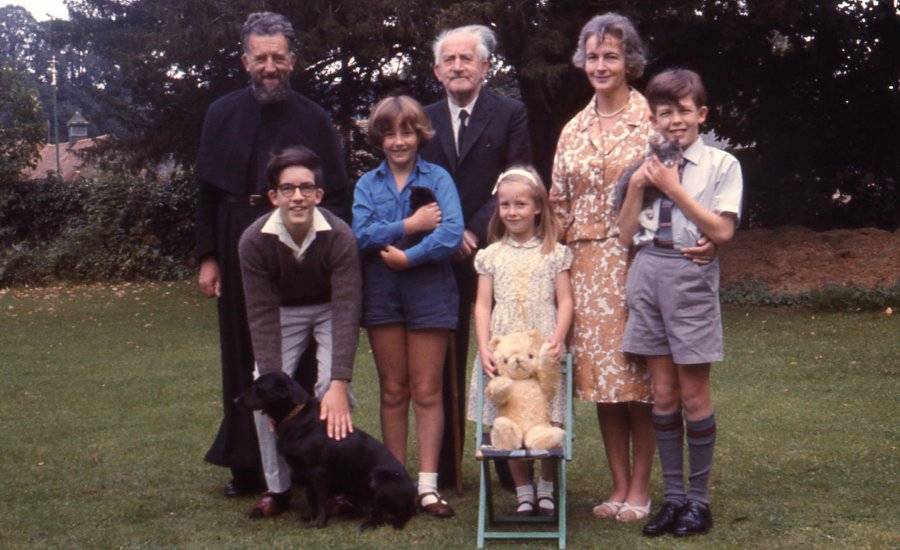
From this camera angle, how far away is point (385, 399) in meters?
5.41

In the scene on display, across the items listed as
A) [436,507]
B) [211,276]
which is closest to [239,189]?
[211,276]

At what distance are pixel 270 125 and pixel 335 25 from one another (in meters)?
9.59

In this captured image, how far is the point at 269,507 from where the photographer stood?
17.6 ft

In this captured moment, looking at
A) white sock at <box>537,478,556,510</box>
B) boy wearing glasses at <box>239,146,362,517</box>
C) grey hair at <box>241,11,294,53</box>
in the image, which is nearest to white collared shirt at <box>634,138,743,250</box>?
white sock at <box>537,478,556,510</box>

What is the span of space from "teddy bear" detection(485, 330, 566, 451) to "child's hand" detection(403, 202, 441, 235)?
602 mm

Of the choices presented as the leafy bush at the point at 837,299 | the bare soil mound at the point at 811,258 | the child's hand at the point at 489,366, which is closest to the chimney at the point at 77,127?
the bare soil mound at the point at 811,258

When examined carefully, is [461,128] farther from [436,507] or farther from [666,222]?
[436,507]

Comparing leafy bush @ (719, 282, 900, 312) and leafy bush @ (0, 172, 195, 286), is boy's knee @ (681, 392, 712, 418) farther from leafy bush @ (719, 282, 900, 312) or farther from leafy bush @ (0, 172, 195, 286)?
leafy bush @ (0, 172, 195, 286)

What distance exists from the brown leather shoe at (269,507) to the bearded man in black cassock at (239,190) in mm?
399

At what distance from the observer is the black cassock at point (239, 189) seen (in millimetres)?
5652

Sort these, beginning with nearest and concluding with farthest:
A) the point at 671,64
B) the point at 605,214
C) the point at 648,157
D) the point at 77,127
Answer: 1. the point at 648,157
2. the point at 605,214
3. the point at 671,64
4. the point at 77,127

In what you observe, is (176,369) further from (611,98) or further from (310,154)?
(611,98)

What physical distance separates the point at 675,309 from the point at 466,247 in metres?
1.12

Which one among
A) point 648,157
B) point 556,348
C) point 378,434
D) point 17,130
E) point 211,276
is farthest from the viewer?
point 17,130
